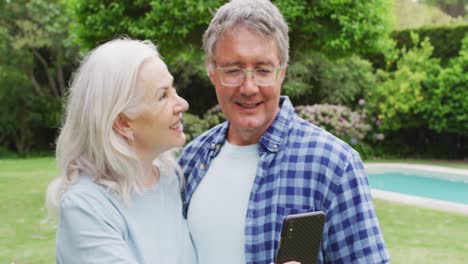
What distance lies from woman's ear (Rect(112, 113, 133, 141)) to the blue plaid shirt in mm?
492

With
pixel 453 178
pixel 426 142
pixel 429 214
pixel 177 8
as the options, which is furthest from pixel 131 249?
pixel 426 142

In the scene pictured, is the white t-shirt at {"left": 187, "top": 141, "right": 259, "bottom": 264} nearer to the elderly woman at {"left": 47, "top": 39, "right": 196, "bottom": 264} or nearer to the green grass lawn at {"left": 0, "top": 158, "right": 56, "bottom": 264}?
the elderly woman at {"left": 47, "top": 39, "right": 196, "bottom": 264}

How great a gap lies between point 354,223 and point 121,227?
0.79m

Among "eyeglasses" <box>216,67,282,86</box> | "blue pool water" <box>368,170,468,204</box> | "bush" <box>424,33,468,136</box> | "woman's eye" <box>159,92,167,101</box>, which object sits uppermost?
"eyeglasses" <box>216,67,282,86</box>

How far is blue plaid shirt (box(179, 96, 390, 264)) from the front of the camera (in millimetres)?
1882

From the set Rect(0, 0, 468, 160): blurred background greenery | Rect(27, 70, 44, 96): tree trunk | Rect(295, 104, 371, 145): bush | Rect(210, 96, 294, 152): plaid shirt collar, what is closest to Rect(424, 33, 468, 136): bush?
Rect(0, 0, 468, 160): blurred background greenery

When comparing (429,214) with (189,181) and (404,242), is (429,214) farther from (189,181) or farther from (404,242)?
(189,181)

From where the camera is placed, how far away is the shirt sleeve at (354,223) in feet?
6.14

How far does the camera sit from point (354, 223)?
1.88 m

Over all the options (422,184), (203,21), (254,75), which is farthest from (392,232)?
(422,184)

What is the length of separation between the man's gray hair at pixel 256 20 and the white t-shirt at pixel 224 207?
421 millimetres

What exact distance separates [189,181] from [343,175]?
0.71 m

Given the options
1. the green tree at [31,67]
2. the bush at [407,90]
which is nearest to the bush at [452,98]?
the bush at [407,90]

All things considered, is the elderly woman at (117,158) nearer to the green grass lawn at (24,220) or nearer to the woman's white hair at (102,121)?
the woman's white hair at (102,121)
